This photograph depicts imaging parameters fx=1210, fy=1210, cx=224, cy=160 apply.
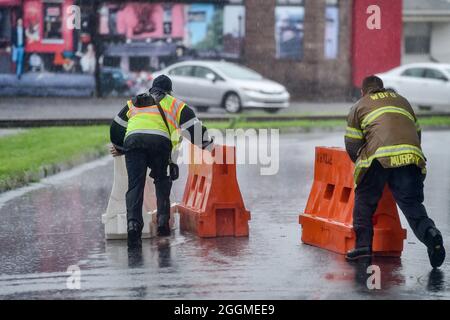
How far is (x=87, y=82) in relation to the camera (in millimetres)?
37562

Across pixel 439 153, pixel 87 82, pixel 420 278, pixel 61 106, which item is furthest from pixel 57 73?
pixel 420 278

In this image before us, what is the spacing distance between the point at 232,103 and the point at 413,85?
5919mm

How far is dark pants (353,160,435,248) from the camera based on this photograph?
31.9 feet

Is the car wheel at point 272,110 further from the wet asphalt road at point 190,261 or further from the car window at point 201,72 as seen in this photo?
the wet asphalt road at point 190,261

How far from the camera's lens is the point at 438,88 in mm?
34094

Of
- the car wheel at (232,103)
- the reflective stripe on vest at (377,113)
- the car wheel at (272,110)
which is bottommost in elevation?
the car wheel at (272,110)

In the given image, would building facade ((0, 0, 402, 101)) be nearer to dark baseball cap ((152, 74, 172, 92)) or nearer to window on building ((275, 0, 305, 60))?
window on building ((275, 0, 305, 60))

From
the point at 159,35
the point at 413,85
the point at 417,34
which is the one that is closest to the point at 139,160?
the point at 413,85

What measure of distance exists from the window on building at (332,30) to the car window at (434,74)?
5.19 metres

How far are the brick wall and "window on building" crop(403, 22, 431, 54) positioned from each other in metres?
8.82

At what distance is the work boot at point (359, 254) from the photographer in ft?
32.6

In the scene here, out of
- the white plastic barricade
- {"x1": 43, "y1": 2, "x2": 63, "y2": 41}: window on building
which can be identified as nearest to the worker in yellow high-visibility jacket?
the white plastic barricade

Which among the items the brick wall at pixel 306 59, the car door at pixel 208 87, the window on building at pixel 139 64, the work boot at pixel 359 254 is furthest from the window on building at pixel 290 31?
the work boot at pixel 359 254
